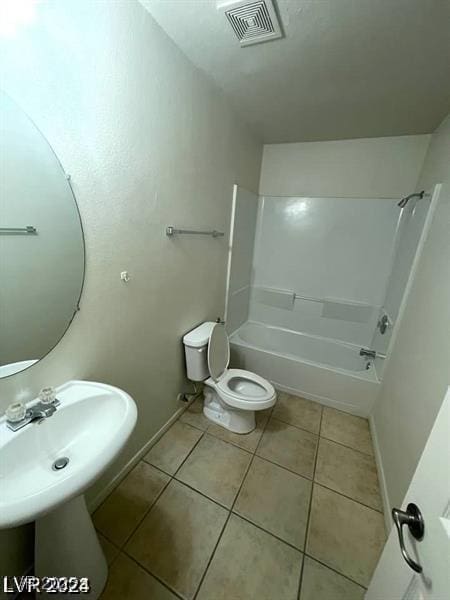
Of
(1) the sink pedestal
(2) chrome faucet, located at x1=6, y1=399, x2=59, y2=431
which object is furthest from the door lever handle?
(2) chrome faucet, located at x1=6, y1=399, x2=59, y2=431

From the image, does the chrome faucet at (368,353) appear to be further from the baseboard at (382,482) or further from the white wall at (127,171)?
the white wall at (127,171)

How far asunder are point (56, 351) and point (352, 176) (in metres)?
2.65

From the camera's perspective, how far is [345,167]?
225cm

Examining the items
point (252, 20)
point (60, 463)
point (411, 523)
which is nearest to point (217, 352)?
point (60, 463)

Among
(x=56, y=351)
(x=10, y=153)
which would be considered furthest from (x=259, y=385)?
(x=10, y=153)

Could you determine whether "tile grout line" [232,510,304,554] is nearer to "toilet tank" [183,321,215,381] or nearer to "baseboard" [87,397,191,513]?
"baseboard" [87,397,191,513]

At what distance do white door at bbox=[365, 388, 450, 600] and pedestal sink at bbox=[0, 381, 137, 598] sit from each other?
0.81 m

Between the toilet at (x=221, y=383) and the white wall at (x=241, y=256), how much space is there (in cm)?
58

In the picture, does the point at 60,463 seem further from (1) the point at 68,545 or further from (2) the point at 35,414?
(1) the point at 68,545

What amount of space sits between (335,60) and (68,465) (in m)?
2.20

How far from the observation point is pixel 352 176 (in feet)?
7.36

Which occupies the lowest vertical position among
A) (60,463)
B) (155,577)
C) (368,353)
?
(155,577)

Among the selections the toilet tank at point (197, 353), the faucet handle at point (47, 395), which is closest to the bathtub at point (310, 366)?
the toilet tank at point (197, 353)

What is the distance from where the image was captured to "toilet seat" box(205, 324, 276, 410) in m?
1.65
